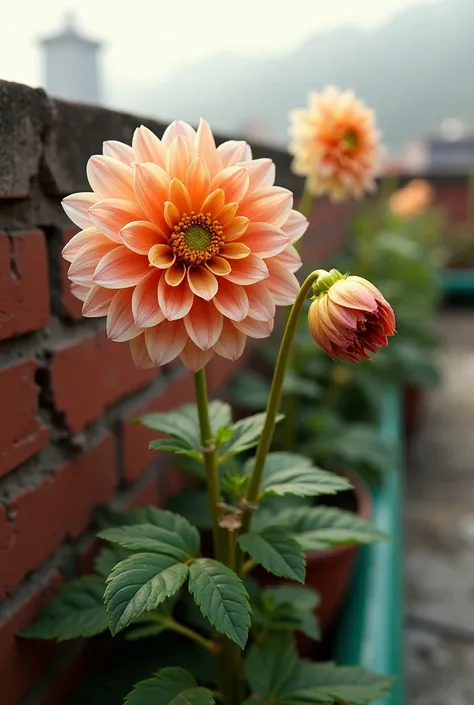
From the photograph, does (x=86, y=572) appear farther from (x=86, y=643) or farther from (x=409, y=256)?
(x=409, y=256)

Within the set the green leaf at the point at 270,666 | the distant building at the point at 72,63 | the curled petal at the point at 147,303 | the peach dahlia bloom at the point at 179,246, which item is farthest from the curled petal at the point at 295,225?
the distant building at the point at 72,63

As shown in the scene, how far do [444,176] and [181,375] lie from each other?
615 centimetres

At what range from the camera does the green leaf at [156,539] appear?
0.56 m

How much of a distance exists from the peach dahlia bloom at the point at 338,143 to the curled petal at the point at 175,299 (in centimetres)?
65

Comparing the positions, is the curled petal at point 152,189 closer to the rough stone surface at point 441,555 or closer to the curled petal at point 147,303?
the curled petal at point 147,303

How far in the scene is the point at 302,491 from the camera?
24.4 inches

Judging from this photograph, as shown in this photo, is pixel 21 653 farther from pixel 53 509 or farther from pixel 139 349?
pixel 139 349

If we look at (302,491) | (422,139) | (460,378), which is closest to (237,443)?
(302,491)

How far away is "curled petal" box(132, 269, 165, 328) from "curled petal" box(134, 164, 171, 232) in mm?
42

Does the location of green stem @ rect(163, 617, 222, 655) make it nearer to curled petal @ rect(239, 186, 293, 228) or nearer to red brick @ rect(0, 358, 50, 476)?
red brick @ rect(0, 358, 50, 476)

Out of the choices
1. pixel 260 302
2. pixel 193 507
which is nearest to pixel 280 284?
pixel 260 302

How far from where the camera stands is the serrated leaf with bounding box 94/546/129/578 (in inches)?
26.3

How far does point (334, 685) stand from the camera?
679 mm

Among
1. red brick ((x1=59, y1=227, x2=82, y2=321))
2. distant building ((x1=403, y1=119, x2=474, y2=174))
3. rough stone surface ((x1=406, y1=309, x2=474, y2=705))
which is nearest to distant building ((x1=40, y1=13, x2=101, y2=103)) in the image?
red brick ((x1=59, y1=227, x2=82, y2=321))
